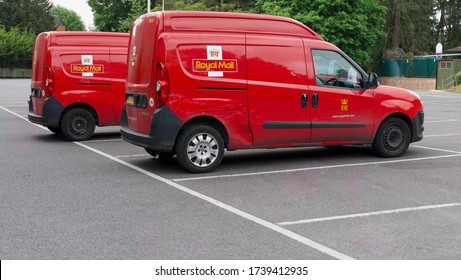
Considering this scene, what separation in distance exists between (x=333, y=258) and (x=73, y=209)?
295 centimetres

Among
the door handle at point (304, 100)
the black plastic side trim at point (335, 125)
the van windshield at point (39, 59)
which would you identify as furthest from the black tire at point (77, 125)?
the black plastic side trim at point (335, 125)

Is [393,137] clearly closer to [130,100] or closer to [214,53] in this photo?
[214,53]

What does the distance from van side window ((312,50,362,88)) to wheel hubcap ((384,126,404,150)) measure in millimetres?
953

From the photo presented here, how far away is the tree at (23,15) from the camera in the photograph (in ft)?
297

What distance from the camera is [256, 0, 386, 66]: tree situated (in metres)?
42.5

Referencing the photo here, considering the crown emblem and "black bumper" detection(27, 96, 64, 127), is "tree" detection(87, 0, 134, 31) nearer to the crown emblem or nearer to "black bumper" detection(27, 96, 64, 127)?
"black bumper" detection(27, 96, 64, 127)

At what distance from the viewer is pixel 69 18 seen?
13388cm

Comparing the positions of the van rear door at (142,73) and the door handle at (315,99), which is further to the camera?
the door handle at (315,99)

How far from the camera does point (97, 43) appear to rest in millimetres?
12156

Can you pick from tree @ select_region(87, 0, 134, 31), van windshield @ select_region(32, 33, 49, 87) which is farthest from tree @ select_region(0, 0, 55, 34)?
van windshield @ select_region(32, 33, 49, 87)

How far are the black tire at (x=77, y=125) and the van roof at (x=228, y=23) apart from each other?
168 inches

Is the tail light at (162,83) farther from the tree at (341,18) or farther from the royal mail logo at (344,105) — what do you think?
the tree at (341,18)
